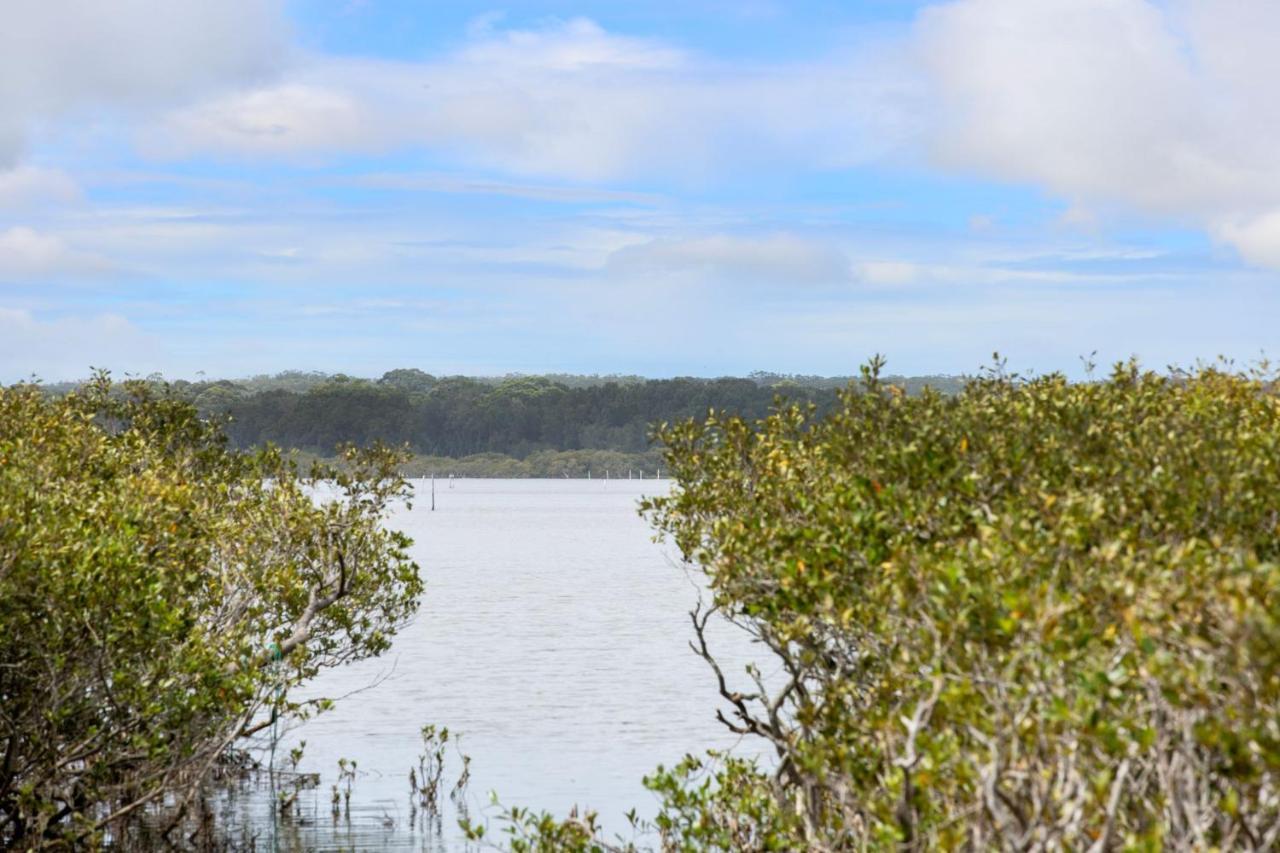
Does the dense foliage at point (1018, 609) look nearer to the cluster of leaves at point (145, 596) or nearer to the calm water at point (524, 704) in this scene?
the calm water at point (524, 704)

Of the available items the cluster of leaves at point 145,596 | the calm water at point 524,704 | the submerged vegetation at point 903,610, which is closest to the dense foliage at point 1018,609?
the submerged vegetation at point 903,610

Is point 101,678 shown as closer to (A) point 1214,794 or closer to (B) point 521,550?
(A) point 1214,794

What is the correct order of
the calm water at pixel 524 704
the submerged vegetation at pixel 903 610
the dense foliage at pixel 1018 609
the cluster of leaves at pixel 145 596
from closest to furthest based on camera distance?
the dense foliage at pixel 1018 609
the submerged vegetation at pixel 903 610
the cluster of leaves at pixel 145 596
the calm water at pixel 524 704

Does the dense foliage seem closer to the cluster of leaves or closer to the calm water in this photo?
the calm water

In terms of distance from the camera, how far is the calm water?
104 feet

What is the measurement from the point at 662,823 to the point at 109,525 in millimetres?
7404

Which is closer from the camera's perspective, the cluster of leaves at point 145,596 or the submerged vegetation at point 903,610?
the submerged vegetation at point 903,610

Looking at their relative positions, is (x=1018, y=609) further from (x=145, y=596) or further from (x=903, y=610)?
(x=145, y=596)

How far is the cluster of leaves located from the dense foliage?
6160 millimetres

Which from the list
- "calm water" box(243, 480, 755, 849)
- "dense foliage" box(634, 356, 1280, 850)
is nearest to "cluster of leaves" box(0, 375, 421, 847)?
"calm water" box(243, 480, 755, 849)

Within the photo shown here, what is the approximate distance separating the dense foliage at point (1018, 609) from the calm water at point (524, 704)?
2586 mm

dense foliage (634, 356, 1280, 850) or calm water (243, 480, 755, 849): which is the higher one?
dense foliage (634, 356, 1280, 850)

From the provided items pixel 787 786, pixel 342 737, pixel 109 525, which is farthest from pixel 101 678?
pixel 342 737

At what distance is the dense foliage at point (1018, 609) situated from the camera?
9.56 metres
